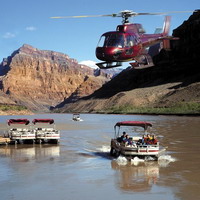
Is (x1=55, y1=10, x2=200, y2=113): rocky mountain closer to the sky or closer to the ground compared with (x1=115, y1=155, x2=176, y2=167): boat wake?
closer to the sky

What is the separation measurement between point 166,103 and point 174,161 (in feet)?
383

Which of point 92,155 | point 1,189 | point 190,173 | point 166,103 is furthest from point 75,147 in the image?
point 166,103

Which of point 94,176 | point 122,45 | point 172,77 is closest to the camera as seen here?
point 94,176

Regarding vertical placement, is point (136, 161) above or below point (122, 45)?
below

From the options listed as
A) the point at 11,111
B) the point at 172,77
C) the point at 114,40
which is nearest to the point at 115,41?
the point at 114,40

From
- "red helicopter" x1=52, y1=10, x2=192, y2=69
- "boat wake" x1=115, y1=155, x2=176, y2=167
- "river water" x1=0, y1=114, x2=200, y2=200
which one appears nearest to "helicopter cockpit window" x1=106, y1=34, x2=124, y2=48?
"red helicopter" x1=52, y1=10, x2=192, y2=69

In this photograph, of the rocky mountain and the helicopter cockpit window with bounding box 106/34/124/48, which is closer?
the helicopter cockpit window with bounding box 106/34/124/48

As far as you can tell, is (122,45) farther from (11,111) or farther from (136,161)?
(11,111)

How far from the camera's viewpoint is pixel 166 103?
13875 centimetres

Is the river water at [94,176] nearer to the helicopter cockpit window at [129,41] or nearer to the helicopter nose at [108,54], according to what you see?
the helicopter nose at [108,54]

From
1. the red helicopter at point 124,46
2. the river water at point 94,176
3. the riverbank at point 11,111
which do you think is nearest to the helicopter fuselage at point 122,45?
the red helicopter at point 124,46

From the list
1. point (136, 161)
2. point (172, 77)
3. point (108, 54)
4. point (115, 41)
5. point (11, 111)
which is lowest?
point (136, 161)

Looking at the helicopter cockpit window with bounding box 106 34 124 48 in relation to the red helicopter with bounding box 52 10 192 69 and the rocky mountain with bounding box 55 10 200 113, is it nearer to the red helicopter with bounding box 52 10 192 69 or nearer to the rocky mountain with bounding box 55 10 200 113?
the red helicopter with bounding box 52 10 192 69

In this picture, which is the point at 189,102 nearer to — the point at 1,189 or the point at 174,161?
the point at 174,161
